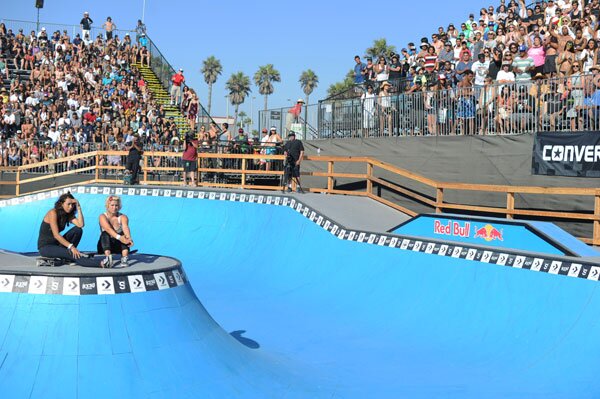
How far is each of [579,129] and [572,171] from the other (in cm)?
87

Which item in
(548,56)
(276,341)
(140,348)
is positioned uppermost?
(548,56)

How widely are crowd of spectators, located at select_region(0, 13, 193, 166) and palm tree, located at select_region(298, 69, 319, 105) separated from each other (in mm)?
83326

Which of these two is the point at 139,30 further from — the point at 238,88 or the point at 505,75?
the point at 238,88

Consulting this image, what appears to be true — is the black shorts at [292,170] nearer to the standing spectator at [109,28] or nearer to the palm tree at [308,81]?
the standing spectator at [109,28]

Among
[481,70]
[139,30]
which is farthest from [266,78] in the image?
[481,70]

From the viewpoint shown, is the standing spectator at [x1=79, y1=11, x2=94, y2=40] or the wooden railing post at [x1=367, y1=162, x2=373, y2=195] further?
the standing spectator at [x1=79, y1=11, x2=94, y2=40]

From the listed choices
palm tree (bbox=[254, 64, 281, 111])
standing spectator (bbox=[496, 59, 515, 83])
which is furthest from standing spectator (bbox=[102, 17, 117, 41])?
palm tree (bbox=[254, 64, 281, 111])

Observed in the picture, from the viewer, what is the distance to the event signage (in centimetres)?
1362

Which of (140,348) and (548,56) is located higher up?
(548,56)

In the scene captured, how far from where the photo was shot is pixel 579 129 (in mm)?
14047

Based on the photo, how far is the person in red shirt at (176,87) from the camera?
31908 mm

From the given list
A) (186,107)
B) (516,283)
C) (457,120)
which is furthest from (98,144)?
(516,283)

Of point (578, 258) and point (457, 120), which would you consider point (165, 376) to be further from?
point (457, 120)

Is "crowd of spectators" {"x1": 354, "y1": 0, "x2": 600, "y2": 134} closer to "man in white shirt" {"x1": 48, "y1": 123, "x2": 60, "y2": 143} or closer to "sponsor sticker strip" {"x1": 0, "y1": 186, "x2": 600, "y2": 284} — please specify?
"sponsor sticker strip" {"x1": 0, "y1": 186, "x2": 600, "y2": 284}
